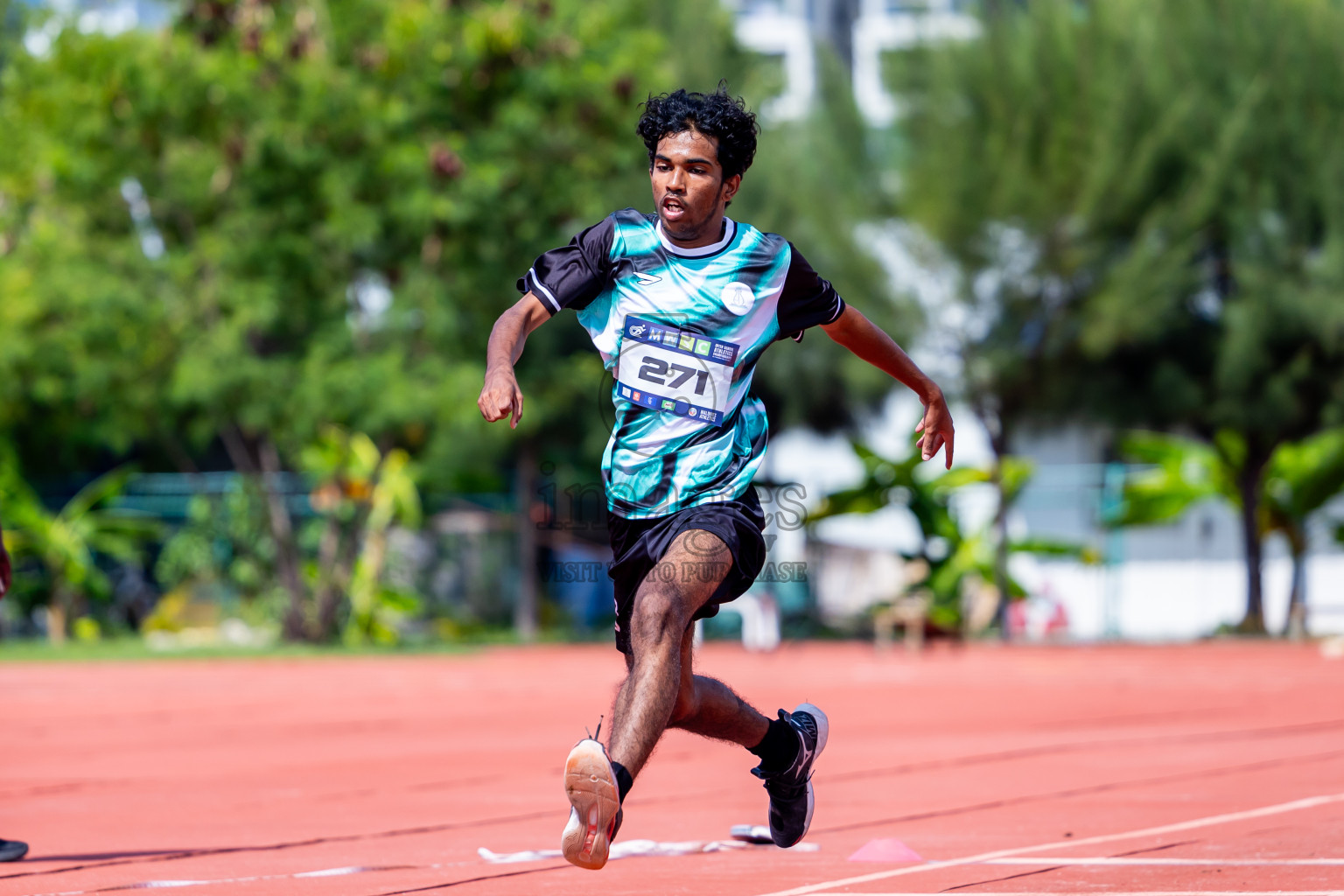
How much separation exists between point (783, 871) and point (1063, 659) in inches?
597

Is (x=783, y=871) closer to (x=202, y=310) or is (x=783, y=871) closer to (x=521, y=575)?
(x=202, y=310)

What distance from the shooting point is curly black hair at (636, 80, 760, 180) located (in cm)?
409

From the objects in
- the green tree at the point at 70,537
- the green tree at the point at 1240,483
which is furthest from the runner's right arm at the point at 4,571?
the green tree at the point at 1240,483

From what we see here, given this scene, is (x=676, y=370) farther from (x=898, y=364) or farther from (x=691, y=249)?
(x=898, y=364)

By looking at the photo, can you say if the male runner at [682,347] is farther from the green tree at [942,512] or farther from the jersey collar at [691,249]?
the green tree at [942,512]

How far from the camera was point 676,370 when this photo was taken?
4.08 m

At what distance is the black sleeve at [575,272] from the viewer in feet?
13.5

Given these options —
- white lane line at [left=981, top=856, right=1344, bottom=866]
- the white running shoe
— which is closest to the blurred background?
white lane line at [left=981, top=856, right=1344, bottom=866]

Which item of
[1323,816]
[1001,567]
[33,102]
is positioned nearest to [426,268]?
[33,102]

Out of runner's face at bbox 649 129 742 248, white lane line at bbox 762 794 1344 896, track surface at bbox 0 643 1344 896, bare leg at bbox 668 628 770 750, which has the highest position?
runner's face at bbox 649 129 742 248

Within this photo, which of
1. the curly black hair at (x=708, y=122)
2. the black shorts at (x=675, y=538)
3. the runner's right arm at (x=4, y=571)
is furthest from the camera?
the runner's right arm at (x=4, y=571)

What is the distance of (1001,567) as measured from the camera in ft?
72.6

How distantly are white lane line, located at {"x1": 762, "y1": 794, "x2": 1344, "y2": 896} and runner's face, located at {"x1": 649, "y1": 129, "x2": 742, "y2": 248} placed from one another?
64.2 inches

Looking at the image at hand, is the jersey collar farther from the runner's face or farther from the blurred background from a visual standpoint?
the blurred background
